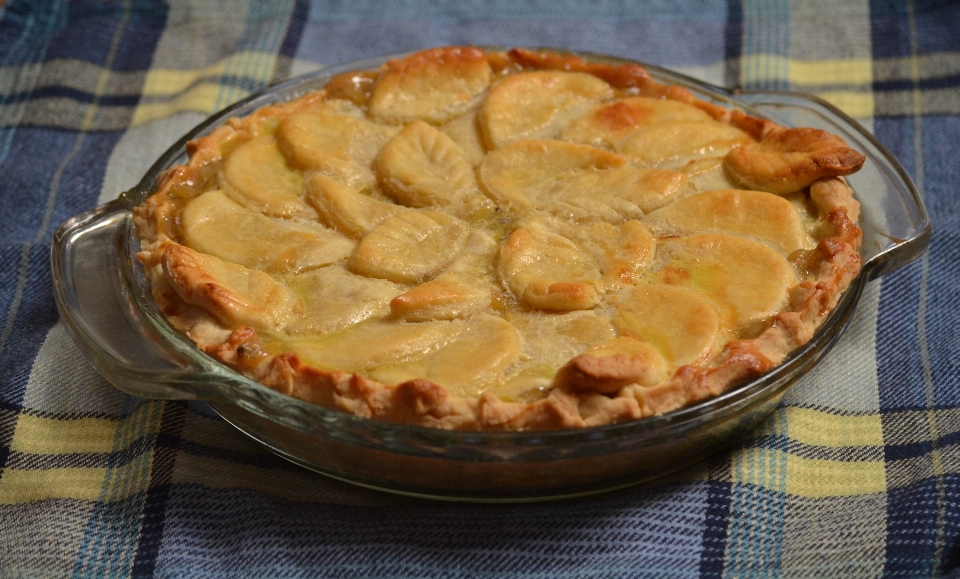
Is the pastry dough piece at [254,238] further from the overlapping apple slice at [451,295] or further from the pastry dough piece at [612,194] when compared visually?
the pastry dough piece at [612,194]

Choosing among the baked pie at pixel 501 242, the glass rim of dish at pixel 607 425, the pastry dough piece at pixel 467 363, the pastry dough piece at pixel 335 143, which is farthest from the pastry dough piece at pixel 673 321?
the pastry dough piece at pixel 335 143

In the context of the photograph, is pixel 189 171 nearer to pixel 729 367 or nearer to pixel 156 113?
pixel 156 113

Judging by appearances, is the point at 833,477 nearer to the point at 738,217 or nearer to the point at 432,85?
the point at 738,217

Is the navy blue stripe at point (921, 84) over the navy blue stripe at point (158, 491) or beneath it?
over

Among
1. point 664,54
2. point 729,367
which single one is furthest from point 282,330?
point 664,54

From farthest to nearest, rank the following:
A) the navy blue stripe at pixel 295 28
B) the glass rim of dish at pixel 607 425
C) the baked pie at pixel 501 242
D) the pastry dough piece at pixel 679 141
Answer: the navy blue stripe at pixel 295 28, the pastry dough piece at pixel 679 141, the baked pie at pixel 501 242, the glass rim of dish at pixel 607 425

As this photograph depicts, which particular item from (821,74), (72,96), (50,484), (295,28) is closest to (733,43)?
(821,74)

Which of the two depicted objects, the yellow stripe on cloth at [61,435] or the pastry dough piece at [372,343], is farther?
the yellow stripe on cloth at [61,435]
